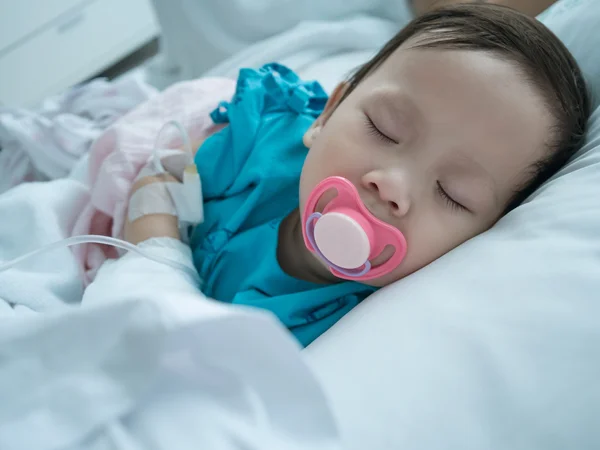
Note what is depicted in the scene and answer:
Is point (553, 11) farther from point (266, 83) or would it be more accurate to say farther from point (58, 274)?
point (58, 274)

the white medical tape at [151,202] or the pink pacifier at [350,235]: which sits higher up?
the white medical tape at [151,202]

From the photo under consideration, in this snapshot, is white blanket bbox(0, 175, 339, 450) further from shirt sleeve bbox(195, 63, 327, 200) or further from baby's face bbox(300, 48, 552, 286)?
shirt sleeve bbox(195, 63, 327, 200)

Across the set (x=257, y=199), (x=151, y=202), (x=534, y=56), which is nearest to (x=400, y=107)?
(x=534, y=56)

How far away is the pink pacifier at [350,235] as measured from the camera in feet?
1.82

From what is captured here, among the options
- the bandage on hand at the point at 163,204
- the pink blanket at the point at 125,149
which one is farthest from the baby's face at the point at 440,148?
the pink blanket at the point at 125,149

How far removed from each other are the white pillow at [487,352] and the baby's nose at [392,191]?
0.09 meters

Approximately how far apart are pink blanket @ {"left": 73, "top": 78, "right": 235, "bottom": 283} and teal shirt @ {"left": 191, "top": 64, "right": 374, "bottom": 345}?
0.28 feet

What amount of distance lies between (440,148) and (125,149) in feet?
1.68

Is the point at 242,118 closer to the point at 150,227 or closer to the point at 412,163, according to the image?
the point at 150,227

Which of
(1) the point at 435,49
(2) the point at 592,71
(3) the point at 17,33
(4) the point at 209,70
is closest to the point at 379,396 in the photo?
(1) the point at 435,49

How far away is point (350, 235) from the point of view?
0.55 meters

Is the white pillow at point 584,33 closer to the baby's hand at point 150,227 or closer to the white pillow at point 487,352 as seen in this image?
the white pillow at point 487,352

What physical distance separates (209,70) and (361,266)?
3.18ft

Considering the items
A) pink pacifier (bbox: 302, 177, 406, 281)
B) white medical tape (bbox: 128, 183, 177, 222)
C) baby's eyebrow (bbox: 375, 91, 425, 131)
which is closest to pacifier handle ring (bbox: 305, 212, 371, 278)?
pink pacifier (bbox: 302, 177, 406, 281)
